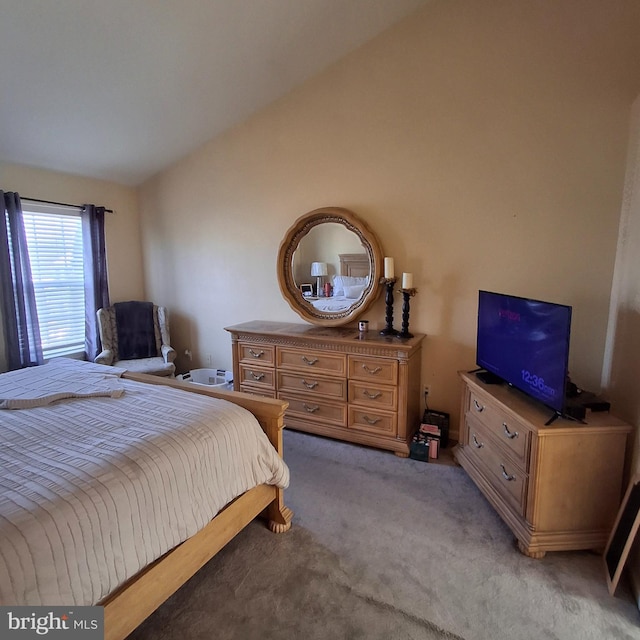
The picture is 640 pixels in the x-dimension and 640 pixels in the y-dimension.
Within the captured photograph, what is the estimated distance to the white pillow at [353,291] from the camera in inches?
119

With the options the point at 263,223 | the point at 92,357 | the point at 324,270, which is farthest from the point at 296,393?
the point at 92,357

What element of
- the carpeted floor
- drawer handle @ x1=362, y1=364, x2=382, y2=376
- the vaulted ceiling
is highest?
the vaulted ceiling

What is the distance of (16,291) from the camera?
3143mm

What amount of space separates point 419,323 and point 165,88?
2582 mm

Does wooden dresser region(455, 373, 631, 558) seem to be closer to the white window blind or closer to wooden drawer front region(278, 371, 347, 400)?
wooden drawer front region(278, 371, 347, 400)

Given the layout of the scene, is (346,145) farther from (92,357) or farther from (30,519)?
(92,357)

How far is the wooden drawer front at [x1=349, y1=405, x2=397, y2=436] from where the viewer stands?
268cm

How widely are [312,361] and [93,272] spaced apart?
250 cm

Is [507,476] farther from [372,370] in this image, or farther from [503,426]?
[372,370]

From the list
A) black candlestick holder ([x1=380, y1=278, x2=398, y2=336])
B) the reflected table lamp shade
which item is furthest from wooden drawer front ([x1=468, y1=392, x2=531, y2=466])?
the reflected table lamp shade

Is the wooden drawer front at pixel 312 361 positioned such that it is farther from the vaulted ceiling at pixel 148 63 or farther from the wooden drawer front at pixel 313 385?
the vaulted ceiling at pixel 148 63

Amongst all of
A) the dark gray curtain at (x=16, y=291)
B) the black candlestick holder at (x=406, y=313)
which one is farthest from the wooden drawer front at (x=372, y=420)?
the dark gray curtain at (x=16, y=291)

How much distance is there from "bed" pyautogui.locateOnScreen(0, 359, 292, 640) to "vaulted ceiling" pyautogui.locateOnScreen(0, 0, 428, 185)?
196cm

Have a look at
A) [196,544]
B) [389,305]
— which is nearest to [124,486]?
[196,544]
